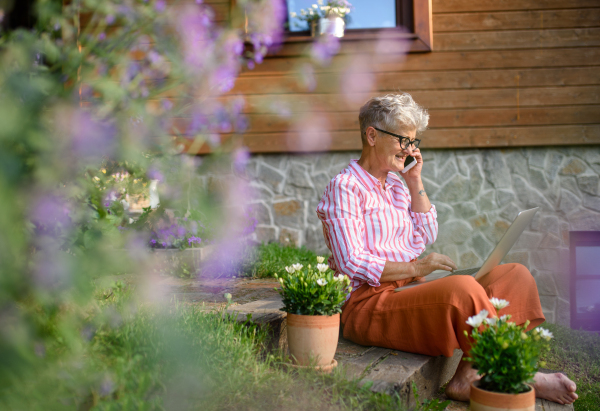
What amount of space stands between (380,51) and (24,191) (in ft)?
12.3

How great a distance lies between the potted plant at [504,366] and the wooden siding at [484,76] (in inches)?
107

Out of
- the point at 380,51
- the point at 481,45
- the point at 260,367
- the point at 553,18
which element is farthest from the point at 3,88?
the point at 553,18

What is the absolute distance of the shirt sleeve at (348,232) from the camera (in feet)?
5.81

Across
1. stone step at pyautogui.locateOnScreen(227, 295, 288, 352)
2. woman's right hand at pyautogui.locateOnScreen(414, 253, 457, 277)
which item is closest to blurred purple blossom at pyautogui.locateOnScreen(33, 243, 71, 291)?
stone step at pyautogui.locateOnScreen(227, 295, 288, 352)

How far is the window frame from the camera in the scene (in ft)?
12.5

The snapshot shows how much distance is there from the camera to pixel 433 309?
5.41ft

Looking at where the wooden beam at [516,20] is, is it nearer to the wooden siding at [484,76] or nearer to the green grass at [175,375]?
the wooden siding at [484,76]

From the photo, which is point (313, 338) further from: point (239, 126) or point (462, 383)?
point (239, 126)

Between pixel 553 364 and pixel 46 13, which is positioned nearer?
pixel 46 13

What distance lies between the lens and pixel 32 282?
462mm

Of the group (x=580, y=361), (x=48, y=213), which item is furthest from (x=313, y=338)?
(x=580, y=361)

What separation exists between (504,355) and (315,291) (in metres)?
0.57

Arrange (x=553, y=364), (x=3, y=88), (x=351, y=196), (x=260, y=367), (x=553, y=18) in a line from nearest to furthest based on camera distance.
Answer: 1. (x=3, y=88)
2. (x=260, y=367)
3. (x=351, y=196)
4. (x=553, y=364)
5. (x=553, y=18)

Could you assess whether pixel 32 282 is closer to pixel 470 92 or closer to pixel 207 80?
pixel 207 80
